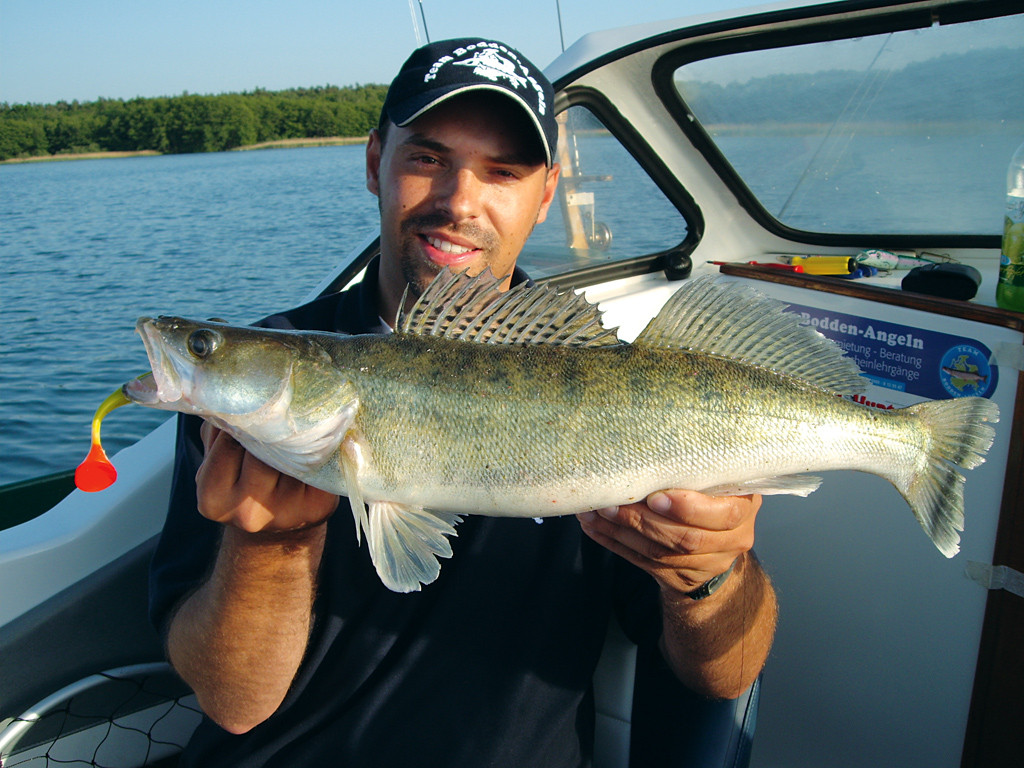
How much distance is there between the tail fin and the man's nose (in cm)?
141

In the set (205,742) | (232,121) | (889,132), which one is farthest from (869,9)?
(232,121)

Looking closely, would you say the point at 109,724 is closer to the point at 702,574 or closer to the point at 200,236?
the point at 702,574

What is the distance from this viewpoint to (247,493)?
63.4 inches

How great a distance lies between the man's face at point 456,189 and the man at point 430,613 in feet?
0.10

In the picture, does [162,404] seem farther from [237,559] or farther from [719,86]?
[719,86]

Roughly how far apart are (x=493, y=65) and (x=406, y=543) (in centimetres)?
158

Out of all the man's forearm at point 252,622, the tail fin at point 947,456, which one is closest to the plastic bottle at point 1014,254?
the tail fin at point 947,456

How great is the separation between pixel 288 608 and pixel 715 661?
3.82ft

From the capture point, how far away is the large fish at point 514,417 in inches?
63.4

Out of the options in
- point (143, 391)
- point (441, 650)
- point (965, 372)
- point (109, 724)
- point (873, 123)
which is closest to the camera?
point (143, 391)

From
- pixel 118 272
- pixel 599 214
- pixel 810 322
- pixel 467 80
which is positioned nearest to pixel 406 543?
pixel 467 80

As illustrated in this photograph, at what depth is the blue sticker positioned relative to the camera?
8.55 feet

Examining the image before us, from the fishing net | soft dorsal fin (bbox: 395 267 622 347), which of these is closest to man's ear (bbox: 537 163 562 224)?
soft dorsal fin (bbox: 395 267 622 347)

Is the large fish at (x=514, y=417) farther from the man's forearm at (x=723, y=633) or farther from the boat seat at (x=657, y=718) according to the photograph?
the boat seat at (x=657, y=718)
